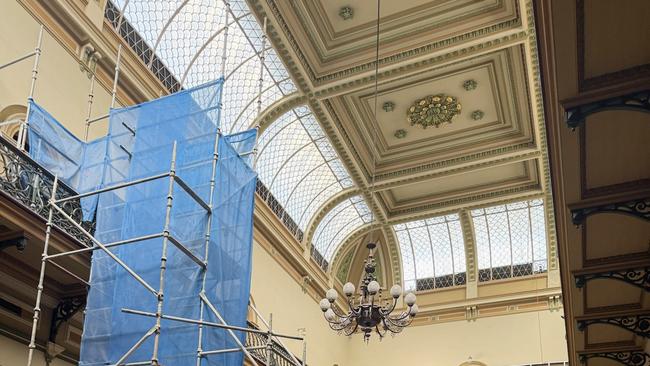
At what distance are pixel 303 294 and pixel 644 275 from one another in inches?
389

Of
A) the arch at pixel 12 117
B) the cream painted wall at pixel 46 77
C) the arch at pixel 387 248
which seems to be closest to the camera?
the arch at pixel 12 117

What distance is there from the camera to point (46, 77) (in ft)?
26.3

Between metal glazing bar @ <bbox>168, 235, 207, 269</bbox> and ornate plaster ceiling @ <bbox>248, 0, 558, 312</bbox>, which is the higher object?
ornate plaster ceiling @ <bbox>248, 0, 558, 312</bbox>

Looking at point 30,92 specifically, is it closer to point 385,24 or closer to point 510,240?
point 385,24

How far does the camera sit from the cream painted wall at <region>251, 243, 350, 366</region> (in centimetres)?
1309

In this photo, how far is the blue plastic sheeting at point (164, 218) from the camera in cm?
A: 696

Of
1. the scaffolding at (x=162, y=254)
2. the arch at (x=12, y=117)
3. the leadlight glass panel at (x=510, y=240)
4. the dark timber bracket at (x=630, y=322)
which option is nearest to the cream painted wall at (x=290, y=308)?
the leadlight glass panel at (x=510, y=240)

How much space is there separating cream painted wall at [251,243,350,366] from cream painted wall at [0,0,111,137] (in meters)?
5.11

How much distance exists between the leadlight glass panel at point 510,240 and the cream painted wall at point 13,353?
11.8 metres

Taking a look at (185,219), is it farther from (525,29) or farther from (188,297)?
(525,29)

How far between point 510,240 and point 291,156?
642 centimetres

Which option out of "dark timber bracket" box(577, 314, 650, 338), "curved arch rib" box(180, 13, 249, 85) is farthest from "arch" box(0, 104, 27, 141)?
"dark timber bracket" box(577, 314, 650, 338)

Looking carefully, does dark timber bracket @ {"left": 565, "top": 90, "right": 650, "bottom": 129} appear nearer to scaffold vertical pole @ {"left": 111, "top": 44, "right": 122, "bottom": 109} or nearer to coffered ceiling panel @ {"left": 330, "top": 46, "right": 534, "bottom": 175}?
scaffold vertical pole @ {"left": 111, "top": 44, "right": 122, "bottom": 109}

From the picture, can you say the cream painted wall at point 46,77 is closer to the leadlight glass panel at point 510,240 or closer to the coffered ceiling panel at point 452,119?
the coffered ceiling panel at point 452,119
